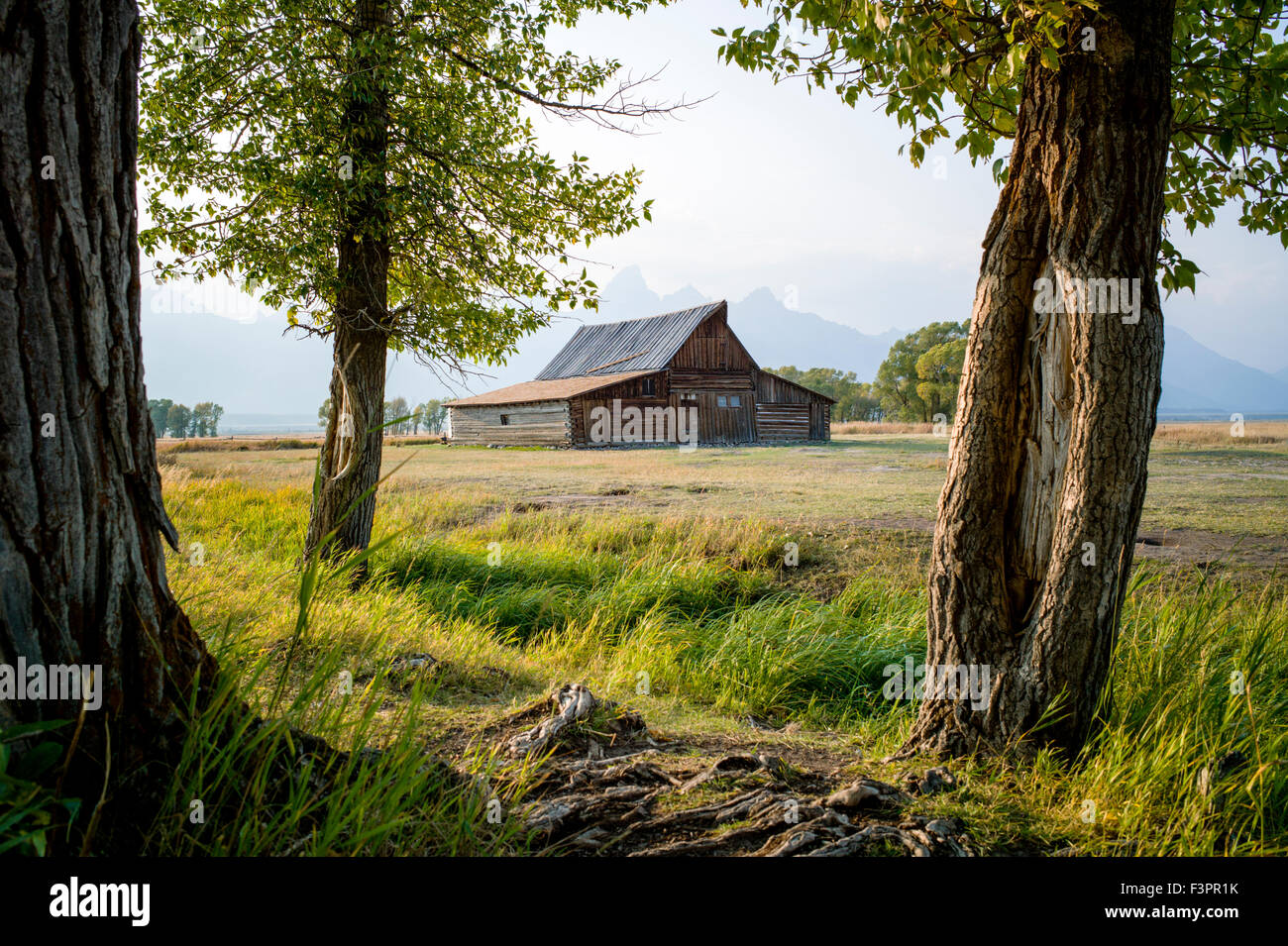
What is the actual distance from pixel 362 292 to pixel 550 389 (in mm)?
25249

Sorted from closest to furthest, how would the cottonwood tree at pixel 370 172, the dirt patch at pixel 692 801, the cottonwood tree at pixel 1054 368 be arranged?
the dirt patch at pixel 692 801 → the cottonwood tree at pixel 1054 368 → the cottonwood tree at pixel 370 172

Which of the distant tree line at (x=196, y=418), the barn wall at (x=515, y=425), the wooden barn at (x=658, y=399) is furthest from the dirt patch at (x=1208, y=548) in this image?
the distant tree line at (x=196, y=418)

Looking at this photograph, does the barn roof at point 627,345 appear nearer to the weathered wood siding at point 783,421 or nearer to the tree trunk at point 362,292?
the weathered wood siding at point 783,421

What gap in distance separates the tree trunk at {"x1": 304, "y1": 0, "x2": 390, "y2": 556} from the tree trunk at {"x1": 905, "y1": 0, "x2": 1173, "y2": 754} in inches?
200

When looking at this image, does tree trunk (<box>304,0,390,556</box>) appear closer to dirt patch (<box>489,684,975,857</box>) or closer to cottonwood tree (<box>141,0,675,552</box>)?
cottonwood tree (<box>141,0,675,552</box>)

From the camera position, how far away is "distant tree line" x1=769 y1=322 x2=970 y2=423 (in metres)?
58.0

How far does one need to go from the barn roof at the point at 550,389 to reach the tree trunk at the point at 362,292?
2194 centimetres

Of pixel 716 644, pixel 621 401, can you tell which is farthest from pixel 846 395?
pixel 716 644

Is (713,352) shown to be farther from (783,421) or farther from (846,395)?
(846,395)

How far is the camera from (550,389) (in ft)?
105

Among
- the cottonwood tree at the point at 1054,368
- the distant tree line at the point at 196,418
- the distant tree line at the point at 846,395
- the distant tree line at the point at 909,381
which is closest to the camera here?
the cottonwood tree at the point at 1054,368

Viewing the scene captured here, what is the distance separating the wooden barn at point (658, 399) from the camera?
30.4 meters

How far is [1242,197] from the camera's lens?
4.99 meters
